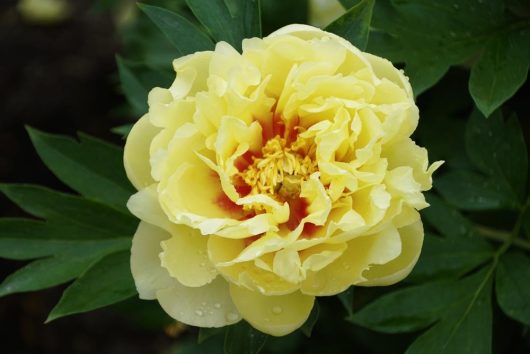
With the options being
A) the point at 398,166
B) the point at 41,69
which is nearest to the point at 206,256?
the point at 398,166

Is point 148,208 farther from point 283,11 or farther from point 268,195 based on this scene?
point 283,11

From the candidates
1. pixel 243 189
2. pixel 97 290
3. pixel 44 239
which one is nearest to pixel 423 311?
pixel 243 189

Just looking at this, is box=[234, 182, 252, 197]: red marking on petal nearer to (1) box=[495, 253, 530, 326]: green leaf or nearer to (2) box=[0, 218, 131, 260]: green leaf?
(2) box=[0, 218, 131, 260]: green leaf

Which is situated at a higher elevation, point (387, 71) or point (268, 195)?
point (387, 71)

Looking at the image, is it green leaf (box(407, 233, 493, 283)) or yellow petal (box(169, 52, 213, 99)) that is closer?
yellow petal (box(169, 52, 213, 99))

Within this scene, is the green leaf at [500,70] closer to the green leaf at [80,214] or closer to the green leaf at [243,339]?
the green leaf at [243,339]

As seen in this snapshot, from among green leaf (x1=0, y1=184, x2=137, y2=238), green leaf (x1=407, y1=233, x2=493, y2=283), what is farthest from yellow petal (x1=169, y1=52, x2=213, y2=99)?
green leaf (x1=407, y1=233, x2=493, y2=283)
